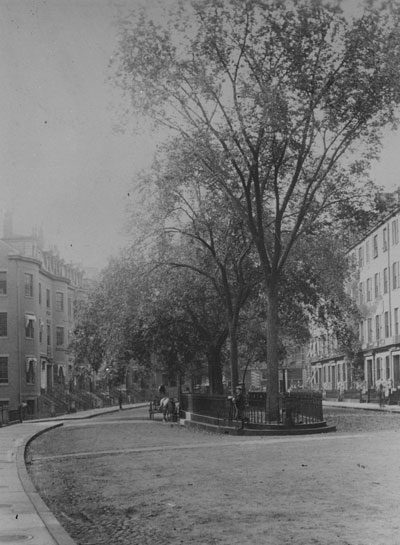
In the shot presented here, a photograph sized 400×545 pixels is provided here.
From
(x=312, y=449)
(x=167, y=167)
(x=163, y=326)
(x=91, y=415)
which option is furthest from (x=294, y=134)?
(x=91, y=415)

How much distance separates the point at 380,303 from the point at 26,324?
26270mm

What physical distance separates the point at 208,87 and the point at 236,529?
60.1 ft

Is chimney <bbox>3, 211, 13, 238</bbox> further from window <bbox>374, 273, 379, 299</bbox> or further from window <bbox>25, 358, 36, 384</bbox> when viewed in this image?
window <bbox>374, 273, 379, 299</bbox>

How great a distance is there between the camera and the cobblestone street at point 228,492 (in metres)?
8.45

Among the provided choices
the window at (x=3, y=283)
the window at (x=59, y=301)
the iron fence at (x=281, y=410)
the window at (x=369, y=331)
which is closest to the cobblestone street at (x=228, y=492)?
the iron fence at (x=281, y=410)

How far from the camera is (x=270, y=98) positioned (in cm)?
2291

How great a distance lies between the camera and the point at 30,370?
56375mm

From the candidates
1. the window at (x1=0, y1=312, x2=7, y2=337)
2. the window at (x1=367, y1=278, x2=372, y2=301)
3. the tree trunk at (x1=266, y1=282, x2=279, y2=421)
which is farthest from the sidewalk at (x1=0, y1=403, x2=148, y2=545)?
the window at (x1=367, y1=278, x2=372, y2=301)

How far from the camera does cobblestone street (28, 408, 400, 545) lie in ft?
27.7

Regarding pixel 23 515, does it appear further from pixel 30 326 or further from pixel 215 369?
pixel 30 326

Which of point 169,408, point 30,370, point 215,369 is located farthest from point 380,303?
point 169,408

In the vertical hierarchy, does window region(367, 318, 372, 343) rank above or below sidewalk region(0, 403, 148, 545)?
above

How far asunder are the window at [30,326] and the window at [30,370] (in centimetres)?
170

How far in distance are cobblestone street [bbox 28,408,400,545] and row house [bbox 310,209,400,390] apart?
3392 centimetres
